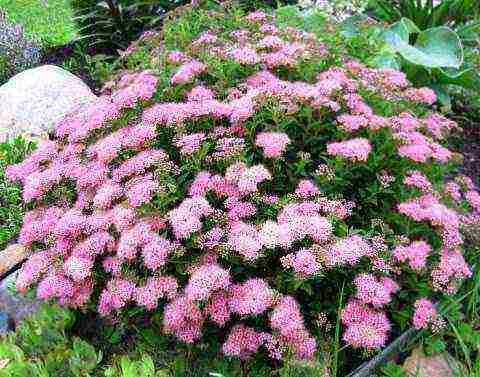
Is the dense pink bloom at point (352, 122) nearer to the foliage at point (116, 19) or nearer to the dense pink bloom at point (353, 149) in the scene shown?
the dense pink bloom at point (353, 149)

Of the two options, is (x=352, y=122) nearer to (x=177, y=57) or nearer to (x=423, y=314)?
(x=423, y=314)

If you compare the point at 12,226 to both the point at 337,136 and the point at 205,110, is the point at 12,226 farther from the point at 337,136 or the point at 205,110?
the point at 337,136

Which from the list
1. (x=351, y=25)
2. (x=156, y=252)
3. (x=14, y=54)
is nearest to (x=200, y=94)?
(x=156, y=252)

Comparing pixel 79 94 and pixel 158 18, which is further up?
pixel 158 18

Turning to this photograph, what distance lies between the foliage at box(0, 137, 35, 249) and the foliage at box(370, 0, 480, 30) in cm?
328

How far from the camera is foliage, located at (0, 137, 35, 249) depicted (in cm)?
400

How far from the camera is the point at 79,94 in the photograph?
16.9ft

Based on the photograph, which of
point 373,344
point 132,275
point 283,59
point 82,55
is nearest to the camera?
point 373,344

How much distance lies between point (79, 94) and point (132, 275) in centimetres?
294

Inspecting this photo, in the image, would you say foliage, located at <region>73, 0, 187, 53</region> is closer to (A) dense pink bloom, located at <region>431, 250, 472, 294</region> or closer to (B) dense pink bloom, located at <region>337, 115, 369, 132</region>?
(B) dense pink bloom, located at <region>337, 115, 369, 132</region>

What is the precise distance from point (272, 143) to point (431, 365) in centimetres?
126

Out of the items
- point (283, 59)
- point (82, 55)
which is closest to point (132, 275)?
point (283, 59)

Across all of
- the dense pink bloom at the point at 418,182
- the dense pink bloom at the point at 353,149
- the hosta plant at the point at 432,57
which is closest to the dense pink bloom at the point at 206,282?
the dense pink bloom at the point at 353,149

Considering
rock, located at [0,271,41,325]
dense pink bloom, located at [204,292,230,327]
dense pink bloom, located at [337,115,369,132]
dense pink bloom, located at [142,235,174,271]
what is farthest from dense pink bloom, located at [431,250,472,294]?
rock, located at [0,271,41,325]
